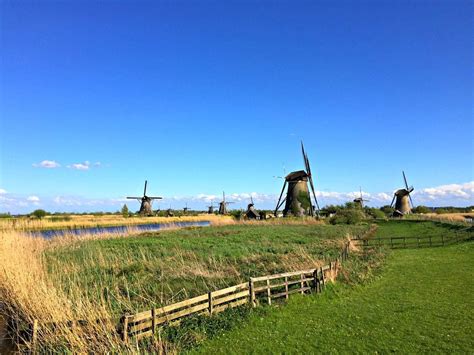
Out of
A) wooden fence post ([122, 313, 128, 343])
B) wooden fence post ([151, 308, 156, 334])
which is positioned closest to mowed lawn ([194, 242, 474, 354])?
wooden fence post ([151, 308, 156, 334])

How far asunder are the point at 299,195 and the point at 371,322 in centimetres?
5099

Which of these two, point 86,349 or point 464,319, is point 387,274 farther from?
point 86,349

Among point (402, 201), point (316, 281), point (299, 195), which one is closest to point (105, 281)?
point (316, 281)

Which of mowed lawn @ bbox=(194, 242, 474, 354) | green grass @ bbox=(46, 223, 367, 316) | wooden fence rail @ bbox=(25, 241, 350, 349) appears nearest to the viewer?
wooden fence rail @ bbox=(25, 241, 350, 349)

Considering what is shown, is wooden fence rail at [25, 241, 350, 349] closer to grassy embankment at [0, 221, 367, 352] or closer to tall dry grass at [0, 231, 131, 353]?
tall dry grass at [0, 231, 131, 353]

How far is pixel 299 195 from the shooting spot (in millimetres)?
61000

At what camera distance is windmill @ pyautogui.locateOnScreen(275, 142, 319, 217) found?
61000mm

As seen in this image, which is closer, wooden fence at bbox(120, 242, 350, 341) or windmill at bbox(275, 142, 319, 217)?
wooden fence at bbox(120, 242, 350, 341)

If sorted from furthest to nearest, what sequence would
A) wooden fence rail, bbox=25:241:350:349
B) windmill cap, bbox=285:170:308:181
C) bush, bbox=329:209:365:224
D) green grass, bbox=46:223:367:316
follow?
1. windmill cap, bbox=285:170:308:181
2. bush, bbox=329:209:365:224
3. green grass, bbox=46:223:367:316
4. wooden fence rail, bbox=25:241:350:349

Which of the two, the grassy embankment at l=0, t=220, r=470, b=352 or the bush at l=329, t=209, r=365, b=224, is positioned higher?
the bush at l=329, t=209, r=365, b=224

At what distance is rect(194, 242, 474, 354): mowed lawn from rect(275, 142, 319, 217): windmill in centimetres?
4458

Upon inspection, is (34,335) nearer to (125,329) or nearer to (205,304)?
(125,329)

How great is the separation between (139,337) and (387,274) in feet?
44.5

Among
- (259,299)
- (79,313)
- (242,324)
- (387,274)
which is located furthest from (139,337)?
(387,274)
